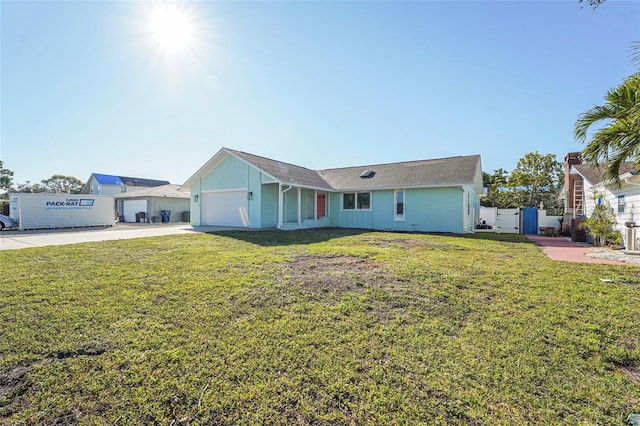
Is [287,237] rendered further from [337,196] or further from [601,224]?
[601,224]

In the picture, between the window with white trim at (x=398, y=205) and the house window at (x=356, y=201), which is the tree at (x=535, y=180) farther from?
the house window at (x=356, y=201)

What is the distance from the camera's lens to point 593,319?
3430mm

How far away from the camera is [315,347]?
271cm

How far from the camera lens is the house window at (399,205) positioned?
15.3m

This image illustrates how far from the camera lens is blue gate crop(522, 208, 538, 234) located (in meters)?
16.5

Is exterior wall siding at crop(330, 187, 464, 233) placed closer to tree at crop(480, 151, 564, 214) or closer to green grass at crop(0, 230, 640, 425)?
green grass at crop(0, 230, 640, 425)

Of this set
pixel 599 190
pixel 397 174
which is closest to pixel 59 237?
pixel 397 174

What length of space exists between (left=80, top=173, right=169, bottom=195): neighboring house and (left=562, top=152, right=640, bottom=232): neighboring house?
155 ft

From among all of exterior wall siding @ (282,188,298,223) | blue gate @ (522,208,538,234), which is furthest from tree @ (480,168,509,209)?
exterior wall siding @ (282,188,298,223)

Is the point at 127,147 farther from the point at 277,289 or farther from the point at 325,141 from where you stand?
the point at 277,289

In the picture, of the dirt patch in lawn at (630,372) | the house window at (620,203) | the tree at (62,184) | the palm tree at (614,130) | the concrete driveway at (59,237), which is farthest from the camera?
the tree at (62,184)

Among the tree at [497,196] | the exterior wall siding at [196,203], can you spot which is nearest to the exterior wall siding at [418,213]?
the exterior wall siding at [196,203]

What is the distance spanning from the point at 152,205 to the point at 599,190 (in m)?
28.8

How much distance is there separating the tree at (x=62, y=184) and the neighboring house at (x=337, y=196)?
161ft
